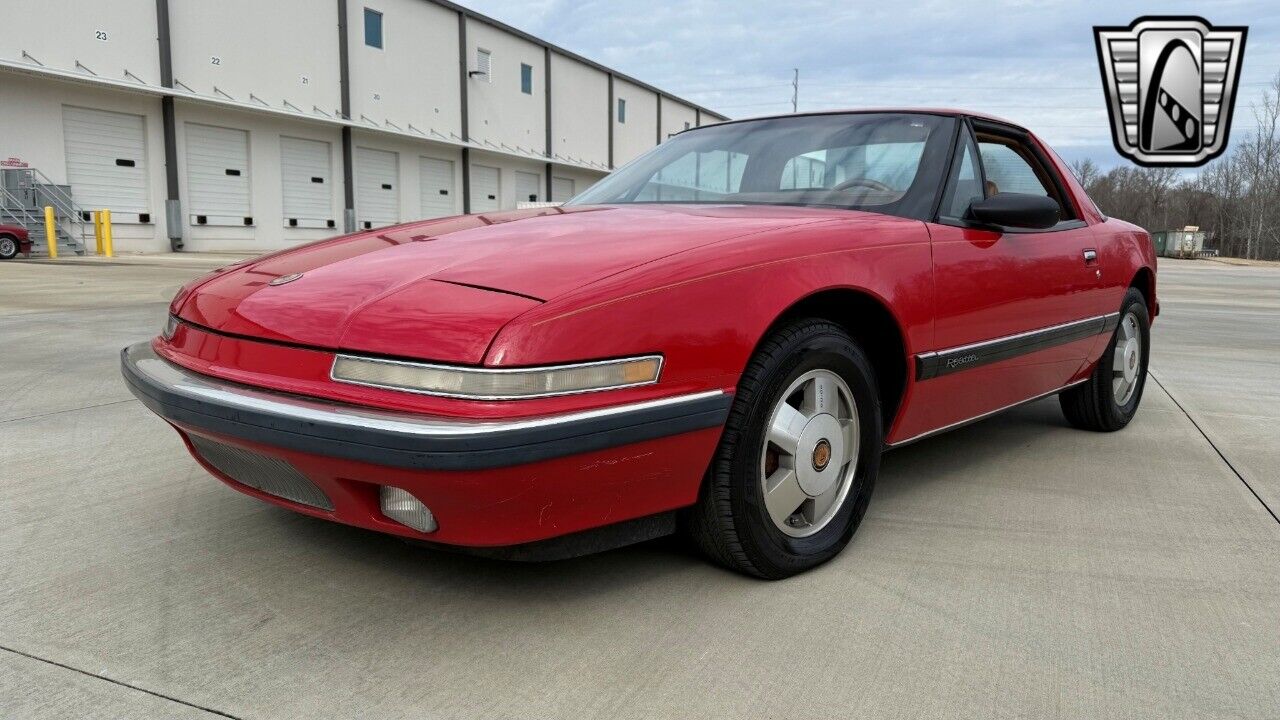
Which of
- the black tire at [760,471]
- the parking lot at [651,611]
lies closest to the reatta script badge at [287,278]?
the parking lot at [651,611]

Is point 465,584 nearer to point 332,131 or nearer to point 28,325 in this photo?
point 28,325

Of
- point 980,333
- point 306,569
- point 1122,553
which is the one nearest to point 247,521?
point 306,569

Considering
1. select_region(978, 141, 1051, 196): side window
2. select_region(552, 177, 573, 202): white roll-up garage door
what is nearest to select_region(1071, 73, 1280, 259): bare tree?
select_region(552, 177, 573, 202): white roll-up garage door

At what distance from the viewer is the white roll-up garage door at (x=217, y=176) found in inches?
834

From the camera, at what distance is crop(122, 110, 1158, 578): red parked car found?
169cm

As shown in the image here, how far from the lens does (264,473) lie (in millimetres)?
1982

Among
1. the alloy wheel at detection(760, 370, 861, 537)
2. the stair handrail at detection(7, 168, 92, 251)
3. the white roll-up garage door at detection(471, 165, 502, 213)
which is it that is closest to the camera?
the alloy wheel at detection(760, 370, 861, 537)

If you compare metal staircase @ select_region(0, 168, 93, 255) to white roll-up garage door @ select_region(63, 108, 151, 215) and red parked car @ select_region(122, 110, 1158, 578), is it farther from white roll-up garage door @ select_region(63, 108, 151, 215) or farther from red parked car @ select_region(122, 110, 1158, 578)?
red parked car @ select_region(122, 110, 1158, 578)

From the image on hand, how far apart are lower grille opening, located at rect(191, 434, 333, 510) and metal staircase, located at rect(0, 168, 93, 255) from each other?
18418 mm

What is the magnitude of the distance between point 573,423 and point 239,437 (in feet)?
2.35

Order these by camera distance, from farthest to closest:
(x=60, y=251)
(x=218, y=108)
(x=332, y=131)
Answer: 1. (x=332, y=131)
2. (x=218, y=108)
3. (x=60, y=251)

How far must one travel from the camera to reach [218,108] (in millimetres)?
21328

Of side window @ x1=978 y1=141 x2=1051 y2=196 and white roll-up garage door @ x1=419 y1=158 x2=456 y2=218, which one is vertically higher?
white roll-up garage door @ x1=419 y1=158 x2=456 y2=218
